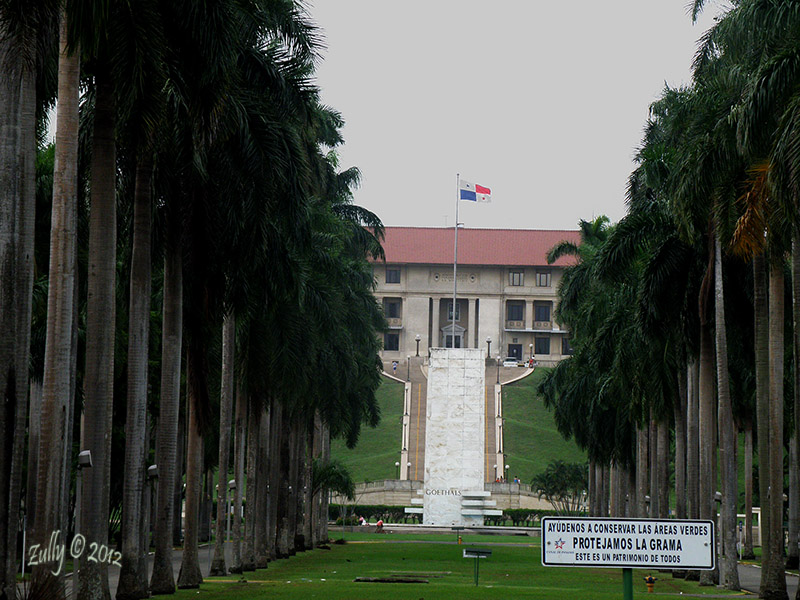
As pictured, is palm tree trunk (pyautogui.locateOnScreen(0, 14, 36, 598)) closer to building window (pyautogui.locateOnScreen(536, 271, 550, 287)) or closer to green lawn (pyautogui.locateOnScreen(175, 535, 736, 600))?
green lawn (pyautogui.locateOnScreen(175, 535, 736, 600))

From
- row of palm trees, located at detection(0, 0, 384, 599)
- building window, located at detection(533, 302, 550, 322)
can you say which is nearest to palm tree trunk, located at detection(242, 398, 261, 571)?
row of palm trees, located at detection(0, 0, 384, 599)

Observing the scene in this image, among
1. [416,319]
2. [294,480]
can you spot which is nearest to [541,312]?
[416,319]

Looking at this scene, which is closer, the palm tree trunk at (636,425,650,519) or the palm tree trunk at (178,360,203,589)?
the palm tree trunk at (178,360,203,589)

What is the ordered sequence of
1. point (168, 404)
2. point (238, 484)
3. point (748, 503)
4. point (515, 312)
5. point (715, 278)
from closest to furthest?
point (168, 404)
point (715, 278)
point (238, 484)
point (748, 503)
point (515, 312)

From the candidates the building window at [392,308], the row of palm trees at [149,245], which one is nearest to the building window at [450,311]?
the building window at [392,308]

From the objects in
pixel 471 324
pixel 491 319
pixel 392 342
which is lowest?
pixel 392 342

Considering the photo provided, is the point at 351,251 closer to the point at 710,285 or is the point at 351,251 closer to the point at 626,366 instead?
the point at 626,366

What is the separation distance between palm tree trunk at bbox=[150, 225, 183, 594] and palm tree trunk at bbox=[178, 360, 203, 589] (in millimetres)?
1137

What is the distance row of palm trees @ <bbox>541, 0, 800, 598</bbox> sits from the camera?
61.4 feet

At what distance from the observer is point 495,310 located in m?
130

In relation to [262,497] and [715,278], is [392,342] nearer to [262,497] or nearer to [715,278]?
[262,497]

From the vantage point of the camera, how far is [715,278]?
88.8 feet

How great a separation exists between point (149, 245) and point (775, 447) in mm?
Answer: 13325

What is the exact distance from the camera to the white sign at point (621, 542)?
8922mm
